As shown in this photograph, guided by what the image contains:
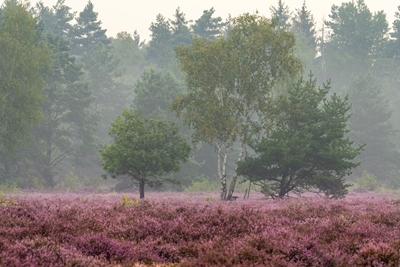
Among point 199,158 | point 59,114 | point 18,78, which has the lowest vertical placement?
point 199,158

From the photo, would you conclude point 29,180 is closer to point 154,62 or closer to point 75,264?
point 75,264

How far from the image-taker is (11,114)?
35.6 m

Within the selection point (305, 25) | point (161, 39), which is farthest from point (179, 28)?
point (305, 25)

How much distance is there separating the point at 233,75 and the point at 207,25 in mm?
55122

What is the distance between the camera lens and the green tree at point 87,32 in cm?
8069

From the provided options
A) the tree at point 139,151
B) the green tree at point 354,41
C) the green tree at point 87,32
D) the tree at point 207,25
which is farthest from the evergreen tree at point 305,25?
the tree at point 139,151

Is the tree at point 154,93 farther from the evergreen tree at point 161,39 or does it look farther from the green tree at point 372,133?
the evergreen tree at point 161,39

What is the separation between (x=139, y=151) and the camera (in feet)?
75.3

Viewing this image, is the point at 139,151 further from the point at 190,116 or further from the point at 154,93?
the point at 154,93

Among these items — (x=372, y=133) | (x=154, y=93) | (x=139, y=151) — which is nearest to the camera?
(x=139, y=151)

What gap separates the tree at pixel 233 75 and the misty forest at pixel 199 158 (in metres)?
0.09

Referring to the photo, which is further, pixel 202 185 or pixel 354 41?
→ pixel 354 41

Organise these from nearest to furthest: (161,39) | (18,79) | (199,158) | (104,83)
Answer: (18,79) → (199,158) → (104,83) → (161,39)

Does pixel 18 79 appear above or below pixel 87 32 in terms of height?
below
